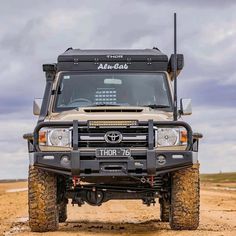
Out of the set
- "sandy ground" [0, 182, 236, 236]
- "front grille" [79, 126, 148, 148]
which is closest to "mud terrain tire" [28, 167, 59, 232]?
"sandy ground" [0, 182, 236, 236]

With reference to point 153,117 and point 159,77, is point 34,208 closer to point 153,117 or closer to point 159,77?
point 153,117

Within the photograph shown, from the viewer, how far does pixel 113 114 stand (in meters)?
12.7

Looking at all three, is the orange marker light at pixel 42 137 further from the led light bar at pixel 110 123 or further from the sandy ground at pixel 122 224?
the sandy ground at pixel 122 224

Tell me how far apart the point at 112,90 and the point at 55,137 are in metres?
1.86

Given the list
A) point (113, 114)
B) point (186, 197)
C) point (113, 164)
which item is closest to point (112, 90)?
point (113, 114)

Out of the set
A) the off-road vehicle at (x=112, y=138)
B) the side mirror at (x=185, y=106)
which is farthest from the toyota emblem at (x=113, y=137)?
the side mirror at (x=185, y=106)

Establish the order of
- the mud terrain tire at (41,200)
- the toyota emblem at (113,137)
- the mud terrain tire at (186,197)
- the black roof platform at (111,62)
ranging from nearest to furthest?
the toyota emblem at (113,137) < the mud terrain tire at (41,200) < the mud terrain tire at (186,197) < the black roof platform at (111,62)

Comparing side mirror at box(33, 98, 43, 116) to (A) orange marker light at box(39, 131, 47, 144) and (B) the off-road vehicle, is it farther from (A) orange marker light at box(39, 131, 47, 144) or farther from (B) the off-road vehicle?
(A) orange marker light at box(39, 131, 47, 144)

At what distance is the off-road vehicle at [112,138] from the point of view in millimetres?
12273

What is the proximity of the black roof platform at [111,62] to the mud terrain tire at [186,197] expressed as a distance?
7.24ft

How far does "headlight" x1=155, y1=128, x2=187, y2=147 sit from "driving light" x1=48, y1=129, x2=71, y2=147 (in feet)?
4.37

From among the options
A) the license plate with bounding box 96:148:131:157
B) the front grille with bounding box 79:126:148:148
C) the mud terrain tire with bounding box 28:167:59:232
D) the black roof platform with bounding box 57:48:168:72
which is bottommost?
the mud terrain tire with bounding box 28:167:59:232

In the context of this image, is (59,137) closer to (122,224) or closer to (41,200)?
(41,200)

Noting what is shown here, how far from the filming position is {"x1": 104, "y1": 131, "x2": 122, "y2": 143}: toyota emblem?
40.3ft
